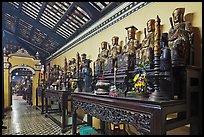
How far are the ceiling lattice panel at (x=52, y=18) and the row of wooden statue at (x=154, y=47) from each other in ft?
3.81

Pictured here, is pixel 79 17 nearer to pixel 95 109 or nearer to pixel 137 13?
pixel 137 13

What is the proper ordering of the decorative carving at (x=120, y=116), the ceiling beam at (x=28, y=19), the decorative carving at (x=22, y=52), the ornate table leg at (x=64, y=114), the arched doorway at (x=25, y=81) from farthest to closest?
the arched doorway at (x=25, y=81)
the decorative carving at (x=22, y=52)
the ceiling beam at (x=28, y=19)
the ornate table leg at (x=64, y=114)
the decorative carving at (x=120, y=116)

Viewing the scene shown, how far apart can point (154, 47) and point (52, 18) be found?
5.31 m

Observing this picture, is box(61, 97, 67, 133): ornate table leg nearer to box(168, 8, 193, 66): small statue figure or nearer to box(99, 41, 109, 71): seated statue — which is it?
box(99, 41, 109, 71): seated statue

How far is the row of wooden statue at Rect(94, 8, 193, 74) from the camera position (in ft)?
6.89

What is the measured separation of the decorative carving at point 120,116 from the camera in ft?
5.95

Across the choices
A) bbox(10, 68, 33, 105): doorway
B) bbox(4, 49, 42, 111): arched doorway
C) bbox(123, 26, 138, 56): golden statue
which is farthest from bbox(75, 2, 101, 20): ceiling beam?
bbox(10, 68, 33, 105): doorway

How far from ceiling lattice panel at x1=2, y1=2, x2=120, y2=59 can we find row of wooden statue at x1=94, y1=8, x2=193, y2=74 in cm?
116

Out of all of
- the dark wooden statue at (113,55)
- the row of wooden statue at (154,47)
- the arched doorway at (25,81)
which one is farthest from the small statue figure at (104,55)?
the arched doorway at (25,81)

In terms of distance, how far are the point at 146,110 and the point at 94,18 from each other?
3.55 meters

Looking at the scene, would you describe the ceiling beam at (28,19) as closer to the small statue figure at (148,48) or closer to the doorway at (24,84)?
the doorway at (24,84)

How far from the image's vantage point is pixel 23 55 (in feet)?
32.9

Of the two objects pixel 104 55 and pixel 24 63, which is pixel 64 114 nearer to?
pixel 104 55

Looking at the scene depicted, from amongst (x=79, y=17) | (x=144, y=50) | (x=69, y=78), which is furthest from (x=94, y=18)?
(x=144, y=50)
